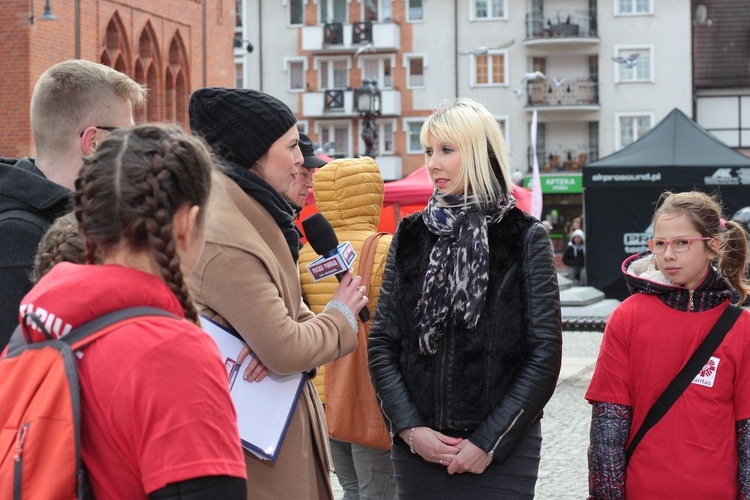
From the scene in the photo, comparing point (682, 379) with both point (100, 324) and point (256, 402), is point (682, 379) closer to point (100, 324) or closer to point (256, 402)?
point (256, 402)

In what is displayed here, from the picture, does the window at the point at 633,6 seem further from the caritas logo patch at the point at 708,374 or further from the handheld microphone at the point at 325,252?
the handheld microphone at the point at 325,252

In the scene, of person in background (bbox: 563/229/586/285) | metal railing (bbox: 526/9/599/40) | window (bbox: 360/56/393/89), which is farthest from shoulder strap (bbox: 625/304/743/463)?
window (bbox: 360/56/393/89)

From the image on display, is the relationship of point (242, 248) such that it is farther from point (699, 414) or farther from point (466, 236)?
point (699, 414)

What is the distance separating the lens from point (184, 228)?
2.06 meters

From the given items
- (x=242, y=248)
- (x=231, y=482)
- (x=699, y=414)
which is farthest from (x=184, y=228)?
(x=699, y=414)

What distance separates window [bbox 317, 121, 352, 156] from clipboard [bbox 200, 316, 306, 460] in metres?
52.6

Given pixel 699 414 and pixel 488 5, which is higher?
pixel 488 5

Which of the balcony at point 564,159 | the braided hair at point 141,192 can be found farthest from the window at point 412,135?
the braided hair at point 141,192

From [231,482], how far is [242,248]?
1.28 meters

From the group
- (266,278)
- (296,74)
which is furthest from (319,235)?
(296,74)

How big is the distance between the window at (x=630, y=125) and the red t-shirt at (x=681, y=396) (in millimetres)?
50290

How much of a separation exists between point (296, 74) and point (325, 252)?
54370 millimetres

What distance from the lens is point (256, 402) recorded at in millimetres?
3240

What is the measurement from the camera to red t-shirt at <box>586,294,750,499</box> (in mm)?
3777
